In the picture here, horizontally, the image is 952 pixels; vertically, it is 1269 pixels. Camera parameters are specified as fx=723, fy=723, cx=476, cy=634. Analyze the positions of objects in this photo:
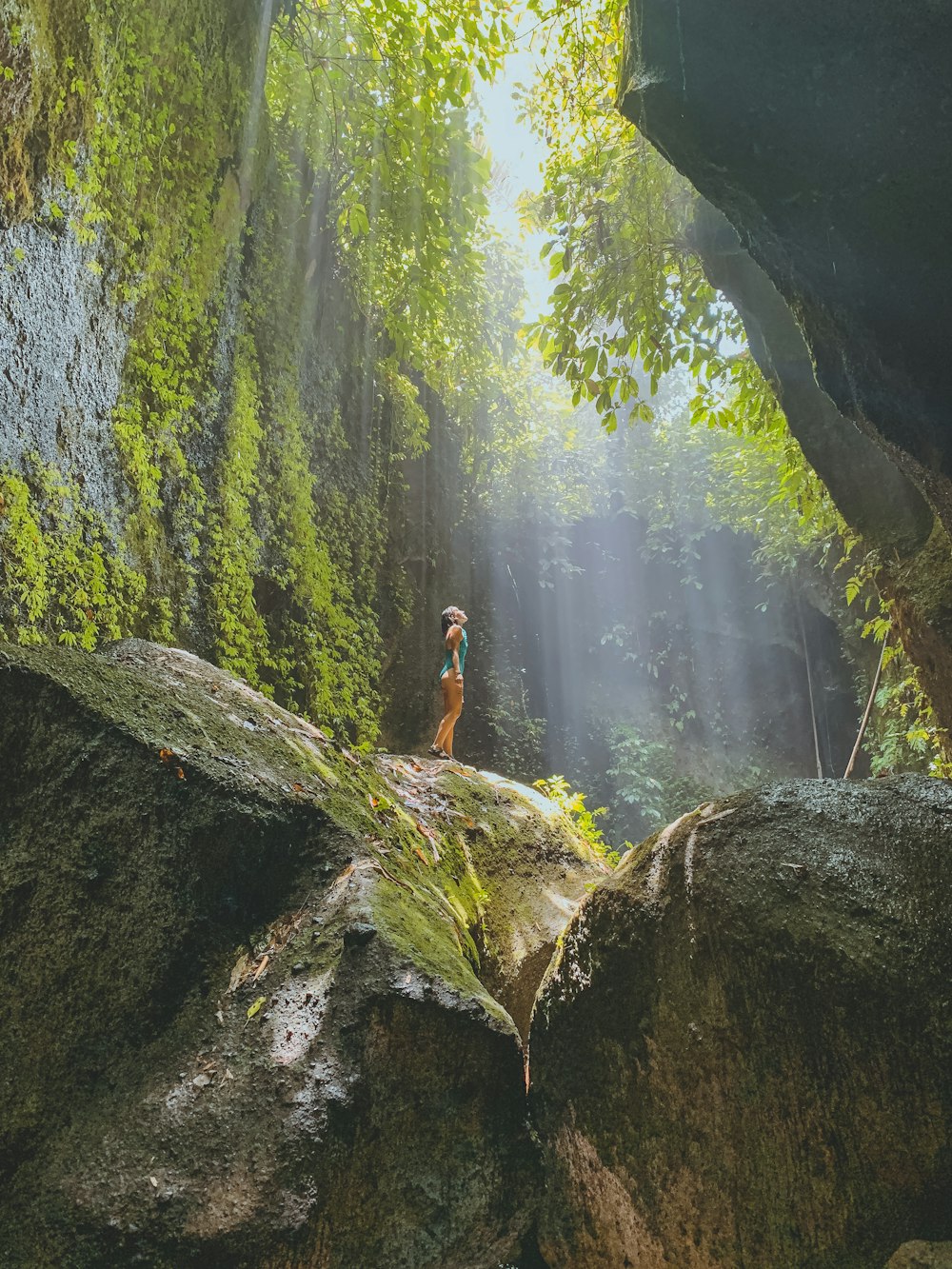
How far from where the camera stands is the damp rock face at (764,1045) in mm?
1707

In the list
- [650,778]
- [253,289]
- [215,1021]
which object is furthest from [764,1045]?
[650,778]

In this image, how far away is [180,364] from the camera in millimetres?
5461

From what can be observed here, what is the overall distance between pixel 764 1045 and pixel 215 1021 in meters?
1.51

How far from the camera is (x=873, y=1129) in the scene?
171 centimetres

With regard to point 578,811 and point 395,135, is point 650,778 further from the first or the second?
point 395,135

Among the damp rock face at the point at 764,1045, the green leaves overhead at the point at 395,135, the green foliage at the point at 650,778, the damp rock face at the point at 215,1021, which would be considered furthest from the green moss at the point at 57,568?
the green foliage at the point at 650,778

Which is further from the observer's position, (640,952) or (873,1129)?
(640,952)

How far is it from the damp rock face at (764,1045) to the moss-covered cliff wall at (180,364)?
3.14 meters

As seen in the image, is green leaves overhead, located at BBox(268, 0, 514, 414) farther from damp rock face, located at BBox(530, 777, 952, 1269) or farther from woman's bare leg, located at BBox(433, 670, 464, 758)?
damp rock face, located at BBox(530, 777, 952, 1269)

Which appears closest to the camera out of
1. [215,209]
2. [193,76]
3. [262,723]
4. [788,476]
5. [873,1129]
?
[873,1129]

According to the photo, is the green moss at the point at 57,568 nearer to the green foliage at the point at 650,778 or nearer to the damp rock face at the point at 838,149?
the damp rock face at the point at 838,149

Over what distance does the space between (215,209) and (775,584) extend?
14.5 metres

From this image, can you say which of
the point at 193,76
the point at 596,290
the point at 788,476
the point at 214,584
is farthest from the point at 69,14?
the point at 788,476

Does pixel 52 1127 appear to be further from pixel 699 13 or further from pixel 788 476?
pixel 788 476
